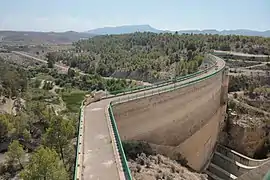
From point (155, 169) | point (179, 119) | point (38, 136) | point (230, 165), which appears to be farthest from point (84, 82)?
point (155, 169)

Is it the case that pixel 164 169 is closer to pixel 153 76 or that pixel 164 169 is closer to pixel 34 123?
pixel 34 123

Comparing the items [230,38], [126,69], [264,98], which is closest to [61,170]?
[264,98]

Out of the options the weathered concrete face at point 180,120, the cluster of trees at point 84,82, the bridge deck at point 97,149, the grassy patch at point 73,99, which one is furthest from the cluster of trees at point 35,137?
the cluster of trees at point 84,82

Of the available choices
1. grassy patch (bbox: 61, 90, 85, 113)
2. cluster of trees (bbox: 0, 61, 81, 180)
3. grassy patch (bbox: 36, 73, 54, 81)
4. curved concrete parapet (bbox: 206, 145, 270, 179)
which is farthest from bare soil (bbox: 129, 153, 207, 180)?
grassy patch (bbox: 36, 73, 54, 81)

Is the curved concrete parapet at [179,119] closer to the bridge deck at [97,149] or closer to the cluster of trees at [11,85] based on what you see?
the bridge deck at [97,149]

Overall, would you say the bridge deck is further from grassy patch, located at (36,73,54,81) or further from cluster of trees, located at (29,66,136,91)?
grassy patch, located at (36,73,54,81)

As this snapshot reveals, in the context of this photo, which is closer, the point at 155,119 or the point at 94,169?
the point at 94,169
